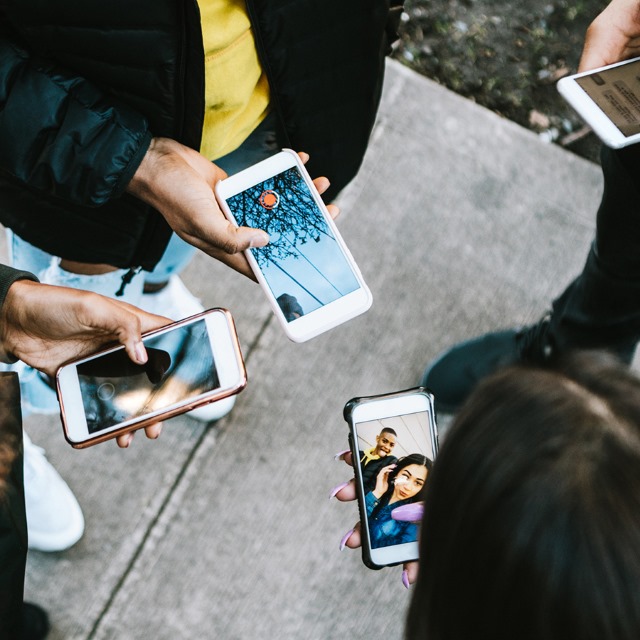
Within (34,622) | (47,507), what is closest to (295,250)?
(47,507)

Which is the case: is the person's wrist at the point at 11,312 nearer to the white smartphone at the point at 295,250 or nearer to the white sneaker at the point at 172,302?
the white smartphone at the point at 295,250

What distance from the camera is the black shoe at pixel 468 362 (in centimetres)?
226

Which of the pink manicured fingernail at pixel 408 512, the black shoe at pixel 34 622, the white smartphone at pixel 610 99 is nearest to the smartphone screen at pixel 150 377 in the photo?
the pink manicured fingernail at pixel 408 512

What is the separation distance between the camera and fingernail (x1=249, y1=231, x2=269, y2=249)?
152 centimetres

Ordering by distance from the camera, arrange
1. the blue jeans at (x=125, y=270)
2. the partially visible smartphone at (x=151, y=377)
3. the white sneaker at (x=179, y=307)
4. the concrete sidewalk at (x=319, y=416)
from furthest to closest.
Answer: the white sneaker at (x=179, y=307)
the concrete sidewalk at (x=319, y=416)
the blue jeans at (x=125, y=270)
the partially visible smartphone at (x=151, y=377)

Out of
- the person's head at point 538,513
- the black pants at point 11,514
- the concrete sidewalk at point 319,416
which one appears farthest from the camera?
the concrete sidewalk at point 319,416

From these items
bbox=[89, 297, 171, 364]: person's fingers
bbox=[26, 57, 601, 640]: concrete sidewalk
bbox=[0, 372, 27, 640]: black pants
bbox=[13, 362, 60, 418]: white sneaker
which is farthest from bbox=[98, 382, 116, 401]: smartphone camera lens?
bbox=[26, 57, 601, 640]: concrete sidewalk

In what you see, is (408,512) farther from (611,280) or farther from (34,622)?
(34,622)

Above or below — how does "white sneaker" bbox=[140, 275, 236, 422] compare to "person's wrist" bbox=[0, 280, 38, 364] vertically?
below

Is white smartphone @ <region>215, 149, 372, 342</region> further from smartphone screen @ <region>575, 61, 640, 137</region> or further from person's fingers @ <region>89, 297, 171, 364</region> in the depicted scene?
smartphone screen @ <region>575, 61, 640, 137</region>

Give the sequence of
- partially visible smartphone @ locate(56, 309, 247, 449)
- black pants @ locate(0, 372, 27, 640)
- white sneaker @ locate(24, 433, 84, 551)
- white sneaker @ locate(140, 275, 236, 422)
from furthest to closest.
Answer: white sneaker @ locate(140, 275, 236, 422) → white sneaker @ locate(24, 433, 84, 551) → partially visible smartphone @ locate(56, 309, 247, 449) → black pants @ locate(0, 372, 27, 640)

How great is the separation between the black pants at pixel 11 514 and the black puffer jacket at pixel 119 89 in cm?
44

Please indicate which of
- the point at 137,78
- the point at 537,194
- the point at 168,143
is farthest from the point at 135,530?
the point at 537,194

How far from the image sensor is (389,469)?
1517 mm
